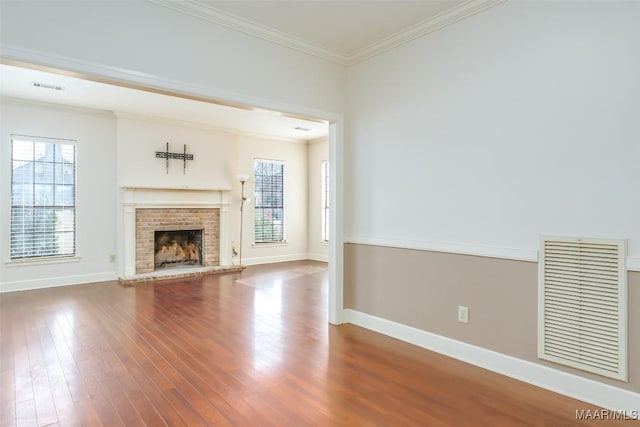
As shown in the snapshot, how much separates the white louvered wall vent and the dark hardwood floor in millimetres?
310

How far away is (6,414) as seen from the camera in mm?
2217

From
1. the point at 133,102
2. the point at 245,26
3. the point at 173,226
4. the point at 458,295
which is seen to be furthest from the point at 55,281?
the point at 458,295

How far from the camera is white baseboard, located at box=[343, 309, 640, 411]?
7.43 ft

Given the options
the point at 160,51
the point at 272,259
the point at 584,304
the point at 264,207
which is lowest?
the point at 272,259

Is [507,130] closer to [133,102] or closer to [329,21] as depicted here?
[329,21]

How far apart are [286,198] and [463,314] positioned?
601 centimetres

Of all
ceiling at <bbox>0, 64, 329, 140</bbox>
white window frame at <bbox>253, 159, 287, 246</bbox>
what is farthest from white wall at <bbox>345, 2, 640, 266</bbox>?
white window frame at <bbox>253, 159, 287, 246</bbox>

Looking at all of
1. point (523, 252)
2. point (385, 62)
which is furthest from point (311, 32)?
point (523, 252)

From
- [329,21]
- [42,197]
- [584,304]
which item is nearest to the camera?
[584,304]

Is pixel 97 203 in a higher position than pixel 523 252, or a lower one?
higher

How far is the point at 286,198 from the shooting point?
8.59 metres

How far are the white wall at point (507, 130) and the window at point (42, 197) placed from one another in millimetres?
5008

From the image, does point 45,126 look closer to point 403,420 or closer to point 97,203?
point 97,203

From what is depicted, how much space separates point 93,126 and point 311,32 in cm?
461
